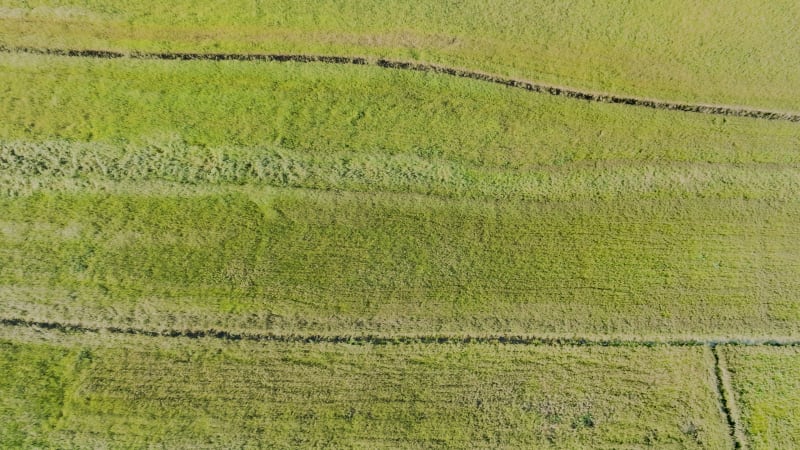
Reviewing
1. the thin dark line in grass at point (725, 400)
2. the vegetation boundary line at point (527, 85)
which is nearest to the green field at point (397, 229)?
the thin dark line in grass at point (725, 400)

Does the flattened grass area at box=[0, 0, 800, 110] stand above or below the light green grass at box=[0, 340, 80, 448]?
above

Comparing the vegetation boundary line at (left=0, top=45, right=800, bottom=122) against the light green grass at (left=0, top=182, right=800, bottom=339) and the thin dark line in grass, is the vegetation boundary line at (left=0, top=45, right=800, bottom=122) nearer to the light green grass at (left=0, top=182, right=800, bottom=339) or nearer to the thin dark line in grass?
the light green grass at (left=0, top=182, right=800, bottom=339)

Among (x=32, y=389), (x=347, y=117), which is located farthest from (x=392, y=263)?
(x=32, y=389)

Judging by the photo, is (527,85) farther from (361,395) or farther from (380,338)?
(361,395)

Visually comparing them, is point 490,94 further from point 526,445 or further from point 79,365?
point 79,365

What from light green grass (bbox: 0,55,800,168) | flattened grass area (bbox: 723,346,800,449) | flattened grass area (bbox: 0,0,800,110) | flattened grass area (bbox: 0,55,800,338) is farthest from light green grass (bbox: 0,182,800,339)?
flattened grass area (bbox: 0,0,800,110)

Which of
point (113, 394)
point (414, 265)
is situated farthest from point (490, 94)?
point (113, 394)
